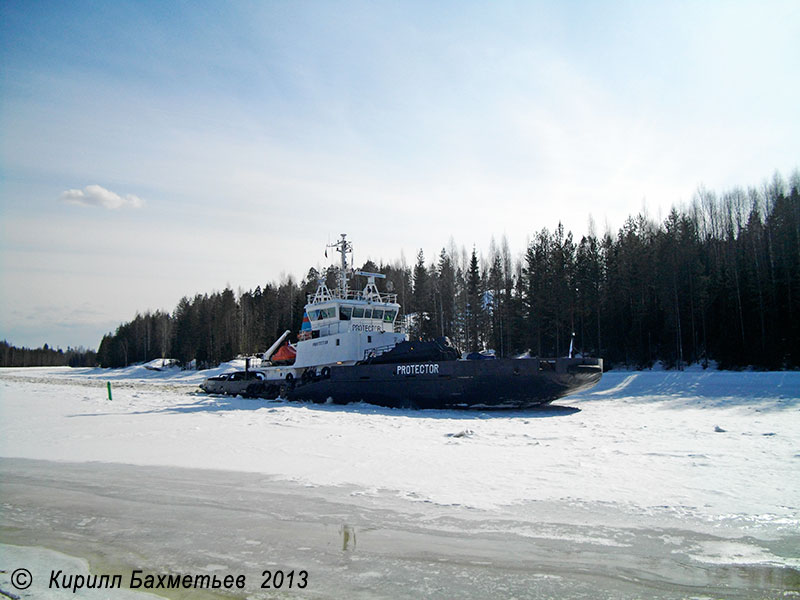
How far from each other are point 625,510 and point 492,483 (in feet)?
5.63

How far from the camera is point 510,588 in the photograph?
388 cm

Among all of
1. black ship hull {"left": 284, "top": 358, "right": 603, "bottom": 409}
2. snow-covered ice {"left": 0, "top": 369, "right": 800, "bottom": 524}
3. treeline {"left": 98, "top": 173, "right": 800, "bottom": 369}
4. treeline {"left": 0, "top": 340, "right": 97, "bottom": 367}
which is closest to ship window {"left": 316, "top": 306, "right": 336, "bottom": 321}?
black ship hull {"left": 284, "top": 358, "right": 603, "bottom": 409}

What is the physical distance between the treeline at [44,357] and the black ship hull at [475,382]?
9867 cm

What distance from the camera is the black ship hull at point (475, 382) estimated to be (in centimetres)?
1616

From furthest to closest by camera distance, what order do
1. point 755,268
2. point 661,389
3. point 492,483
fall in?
point 755,268 → point 661,389 → point 492,483

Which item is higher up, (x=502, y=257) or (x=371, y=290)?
(x=502, y=257)

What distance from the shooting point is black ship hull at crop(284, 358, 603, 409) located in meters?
16.2

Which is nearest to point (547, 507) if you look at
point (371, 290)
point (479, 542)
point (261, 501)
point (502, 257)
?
point (479, 542)

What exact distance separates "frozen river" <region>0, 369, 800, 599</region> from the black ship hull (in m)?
4.36

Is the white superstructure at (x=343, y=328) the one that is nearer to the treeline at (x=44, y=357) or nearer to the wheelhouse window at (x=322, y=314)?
the wheelhouse window at (x=322, y=314)

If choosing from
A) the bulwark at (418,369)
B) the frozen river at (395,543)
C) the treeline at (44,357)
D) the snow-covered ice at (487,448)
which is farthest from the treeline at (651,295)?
the treeline at (44,357)

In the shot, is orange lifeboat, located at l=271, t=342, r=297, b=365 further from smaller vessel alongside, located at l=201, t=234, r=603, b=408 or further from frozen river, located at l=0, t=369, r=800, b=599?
frozen river, located at l=0, t=369, r=800, b=599

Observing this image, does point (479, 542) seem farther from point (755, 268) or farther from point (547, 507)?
point (755, 268)

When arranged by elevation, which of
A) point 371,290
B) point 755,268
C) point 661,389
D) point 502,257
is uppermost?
point 502,257
